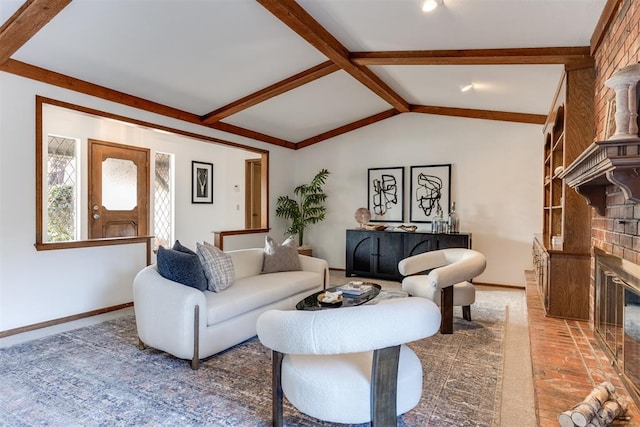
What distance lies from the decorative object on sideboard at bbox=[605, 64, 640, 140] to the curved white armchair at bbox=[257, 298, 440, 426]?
114cm

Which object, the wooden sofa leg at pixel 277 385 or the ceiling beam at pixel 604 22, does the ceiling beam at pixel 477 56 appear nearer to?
the ceiling beam at pixel 604 22

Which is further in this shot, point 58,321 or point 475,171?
point 475,171

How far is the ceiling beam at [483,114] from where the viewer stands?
16.6ft

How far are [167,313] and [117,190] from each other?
375 centimetres

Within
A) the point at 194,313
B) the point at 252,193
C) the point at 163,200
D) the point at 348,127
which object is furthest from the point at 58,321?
the point at 348,127

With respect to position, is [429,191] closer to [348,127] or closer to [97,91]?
[348,127]

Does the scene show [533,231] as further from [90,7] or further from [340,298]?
[90,7]

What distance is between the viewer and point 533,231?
5227mm

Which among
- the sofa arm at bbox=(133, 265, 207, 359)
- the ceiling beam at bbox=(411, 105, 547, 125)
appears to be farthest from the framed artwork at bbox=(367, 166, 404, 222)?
the sofa arm at bbox=(133, 265, 207, 359)

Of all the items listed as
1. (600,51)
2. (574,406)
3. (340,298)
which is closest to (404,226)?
(340,298)

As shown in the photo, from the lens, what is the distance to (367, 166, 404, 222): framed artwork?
6121 mm

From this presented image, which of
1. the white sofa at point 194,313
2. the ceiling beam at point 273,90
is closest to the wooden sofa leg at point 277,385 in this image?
the white sofa at point 194,313

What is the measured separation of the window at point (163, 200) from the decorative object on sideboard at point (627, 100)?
6.03m

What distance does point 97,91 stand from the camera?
382 centimetres
